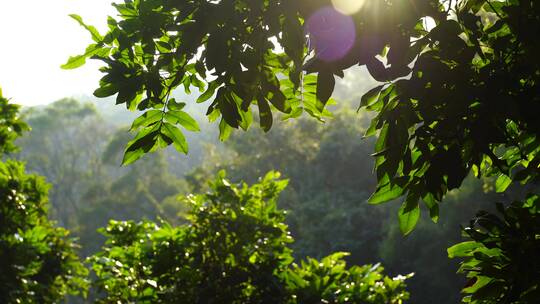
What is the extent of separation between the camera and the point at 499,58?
1.64 m

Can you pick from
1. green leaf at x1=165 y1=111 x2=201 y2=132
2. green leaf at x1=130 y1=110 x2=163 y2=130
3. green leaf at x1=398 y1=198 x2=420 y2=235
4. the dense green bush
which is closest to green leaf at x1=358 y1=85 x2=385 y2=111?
green leaf at x1=398 y1=198 x2=420 y2=235

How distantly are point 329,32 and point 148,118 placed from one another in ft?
2.64

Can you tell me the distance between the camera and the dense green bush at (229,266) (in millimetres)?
3895

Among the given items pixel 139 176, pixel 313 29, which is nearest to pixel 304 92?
pixel 313 29

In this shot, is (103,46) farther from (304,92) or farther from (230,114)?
(304,92)

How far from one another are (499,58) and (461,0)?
271mm

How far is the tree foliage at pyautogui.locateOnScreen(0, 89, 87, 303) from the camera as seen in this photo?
17.2 feet

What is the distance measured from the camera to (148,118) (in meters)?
1.88

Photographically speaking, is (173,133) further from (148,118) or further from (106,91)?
(106,91)

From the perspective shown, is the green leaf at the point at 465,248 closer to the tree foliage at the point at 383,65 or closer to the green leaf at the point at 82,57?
the tree foliage at the point at 383,65

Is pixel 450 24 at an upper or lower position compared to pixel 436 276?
lower

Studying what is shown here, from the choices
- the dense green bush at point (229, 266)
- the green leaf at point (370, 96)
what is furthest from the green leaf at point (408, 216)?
the dense green bush at point (229, 266)

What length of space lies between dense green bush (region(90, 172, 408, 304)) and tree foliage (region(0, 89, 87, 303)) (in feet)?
4.55

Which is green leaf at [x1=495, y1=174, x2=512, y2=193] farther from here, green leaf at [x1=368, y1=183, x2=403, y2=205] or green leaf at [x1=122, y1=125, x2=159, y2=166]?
green leaf at [x1=122, y1=125, x2=159, y2=166]
